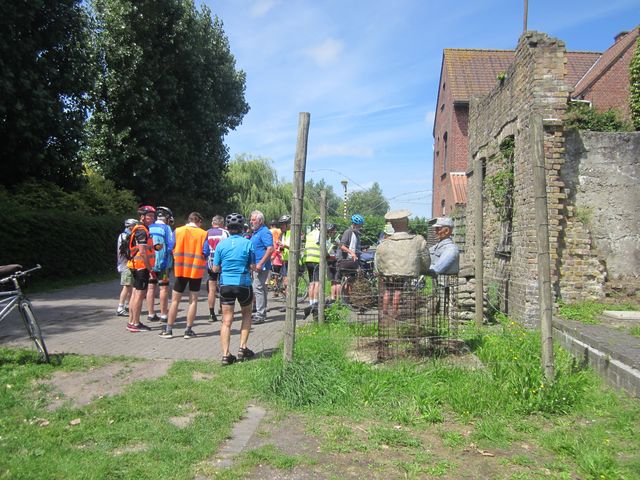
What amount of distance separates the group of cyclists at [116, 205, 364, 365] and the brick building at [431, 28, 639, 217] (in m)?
14.4

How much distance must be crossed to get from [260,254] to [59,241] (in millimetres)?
7449

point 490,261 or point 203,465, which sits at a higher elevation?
point 490,261

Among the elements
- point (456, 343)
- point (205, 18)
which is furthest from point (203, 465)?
point (205, 18)

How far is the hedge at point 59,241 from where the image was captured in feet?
38.8

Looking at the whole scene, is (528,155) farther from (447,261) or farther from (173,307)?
(173,307)

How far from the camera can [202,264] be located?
288 inches

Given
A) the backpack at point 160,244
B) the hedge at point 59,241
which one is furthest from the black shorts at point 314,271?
the hedge at point 59,241

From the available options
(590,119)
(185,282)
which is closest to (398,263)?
(185,282)

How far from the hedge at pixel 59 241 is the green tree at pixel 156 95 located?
434 cm

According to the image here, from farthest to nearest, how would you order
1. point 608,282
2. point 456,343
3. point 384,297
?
1. point 608,282
2. point 456,343
3. point 384,297

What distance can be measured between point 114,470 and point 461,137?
23754 millimetres

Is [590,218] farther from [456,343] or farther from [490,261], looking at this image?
[456,343]

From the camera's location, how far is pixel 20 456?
11.8 feet

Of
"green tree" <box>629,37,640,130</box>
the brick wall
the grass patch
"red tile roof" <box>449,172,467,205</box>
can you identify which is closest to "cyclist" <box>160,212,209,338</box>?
the grass patch
